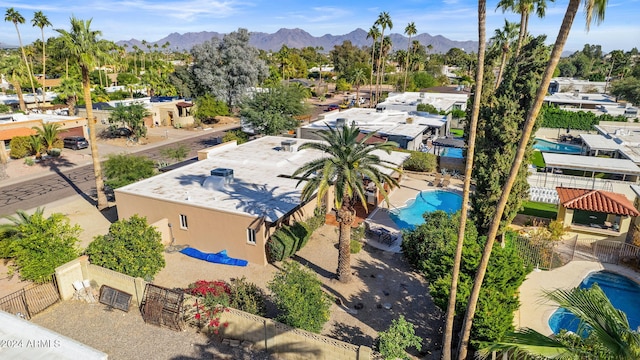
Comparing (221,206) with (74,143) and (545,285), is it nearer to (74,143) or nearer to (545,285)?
(545,285)

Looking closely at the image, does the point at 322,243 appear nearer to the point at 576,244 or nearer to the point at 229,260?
the point at 229,260

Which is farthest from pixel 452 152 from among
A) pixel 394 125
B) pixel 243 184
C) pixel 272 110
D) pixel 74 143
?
pixel 74 143

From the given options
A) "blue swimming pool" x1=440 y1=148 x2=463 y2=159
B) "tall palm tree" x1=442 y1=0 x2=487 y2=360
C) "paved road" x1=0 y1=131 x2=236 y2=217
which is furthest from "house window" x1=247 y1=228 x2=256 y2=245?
"blue swimming pool" x1=440 y1=148 x2=463 y2=159

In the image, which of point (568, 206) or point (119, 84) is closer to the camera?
point (568, 206)

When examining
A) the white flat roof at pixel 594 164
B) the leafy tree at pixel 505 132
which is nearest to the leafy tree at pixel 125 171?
the leafy tree at pixel 505 132

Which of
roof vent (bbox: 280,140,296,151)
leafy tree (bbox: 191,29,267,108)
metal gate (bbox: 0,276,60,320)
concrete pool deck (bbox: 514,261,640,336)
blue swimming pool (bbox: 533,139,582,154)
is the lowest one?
concrete pool deck (bbox: 514,261,640,336)

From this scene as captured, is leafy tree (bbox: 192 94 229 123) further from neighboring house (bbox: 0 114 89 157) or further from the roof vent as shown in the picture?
the roof vent

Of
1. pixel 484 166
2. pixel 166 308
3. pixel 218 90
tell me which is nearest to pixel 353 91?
pixel 218 90
